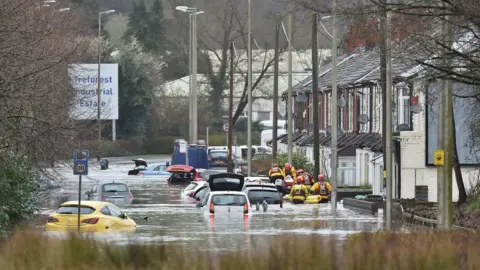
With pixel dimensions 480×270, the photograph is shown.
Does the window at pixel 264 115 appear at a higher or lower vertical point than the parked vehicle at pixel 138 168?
higher

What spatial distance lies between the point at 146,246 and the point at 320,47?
95999 millimetres

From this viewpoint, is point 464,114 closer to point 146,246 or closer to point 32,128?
point 32,128

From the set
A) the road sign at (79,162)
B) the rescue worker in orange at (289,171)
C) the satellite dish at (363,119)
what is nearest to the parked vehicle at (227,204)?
the road sign at (79,162)

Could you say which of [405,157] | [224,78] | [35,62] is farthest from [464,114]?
[224,78]

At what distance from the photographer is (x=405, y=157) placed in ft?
161

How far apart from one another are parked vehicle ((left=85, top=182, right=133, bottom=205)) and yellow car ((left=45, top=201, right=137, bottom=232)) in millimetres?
13817

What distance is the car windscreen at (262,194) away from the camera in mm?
47062

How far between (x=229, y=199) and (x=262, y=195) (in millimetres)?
6517

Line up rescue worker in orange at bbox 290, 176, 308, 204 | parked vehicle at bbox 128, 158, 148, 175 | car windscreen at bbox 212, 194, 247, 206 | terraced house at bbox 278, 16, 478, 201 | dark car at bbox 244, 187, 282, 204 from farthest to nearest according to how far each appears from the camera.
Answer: parked vehicle at bbox 128, 158, 148, 175, rescue worker in orange at bbox 290, 176, 308, 204, terraced house at bbox 278, 16, 478, 201, dark car at bbox 244, 187, 282, 204, car windscreen at bbox 212, 194, 247, 206

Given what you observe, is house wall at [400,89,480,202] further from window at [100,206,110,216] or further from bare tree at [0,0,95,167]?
bare tree at [0,0,95,167]

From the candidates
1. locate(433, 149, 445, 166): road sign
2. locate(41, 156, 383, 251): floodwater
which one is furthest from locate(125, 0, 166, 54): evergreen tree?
locate(433, 149, 445, 166): road sign

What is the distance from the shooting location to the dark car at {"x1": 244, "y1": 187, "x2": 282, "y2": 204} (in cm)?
4678

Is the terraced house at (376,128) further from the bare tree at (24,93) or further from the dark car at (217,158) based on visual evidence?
the bare tree at (24,93)

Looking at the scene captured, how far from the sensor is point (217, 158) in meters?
87.1
